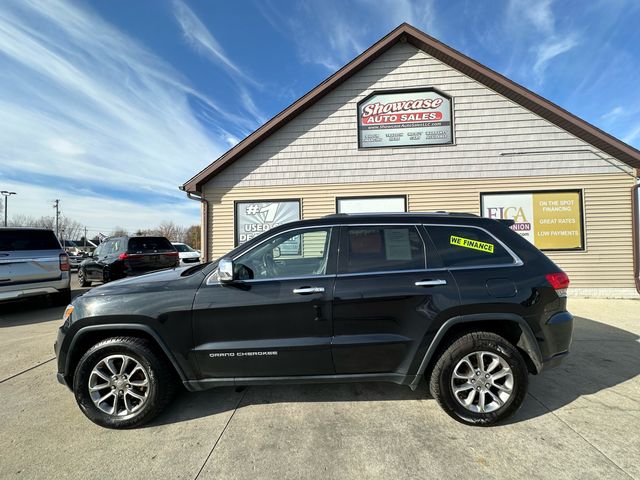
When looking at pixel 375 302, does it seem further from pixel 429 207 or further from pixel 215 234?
pixel 215 234

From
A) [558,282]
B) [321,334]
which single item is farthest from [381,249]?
[558,282]

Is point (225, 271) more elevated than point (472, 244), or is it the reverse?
point (472, 244)

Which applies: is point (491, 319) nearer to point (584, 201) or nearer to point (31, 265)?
point (584, 201)

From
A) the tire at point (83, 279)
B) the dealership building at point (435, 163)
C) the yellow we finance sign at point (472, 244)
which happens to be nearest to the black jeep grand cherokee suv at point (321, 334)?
the yellow we finance sign at point (472, 244)

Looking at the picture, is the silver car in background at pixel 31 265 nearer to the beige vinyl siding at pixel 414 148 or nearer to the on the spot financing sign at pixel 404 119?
the beige vinyl siding at pixel 414 148

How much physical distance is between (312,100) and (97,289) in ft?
22.6

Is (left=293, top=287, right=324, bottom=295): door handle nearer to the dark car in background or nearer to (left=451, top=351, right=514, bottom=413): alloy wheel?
(left=451, top=351, right=514, bottom=413): alloy wheel

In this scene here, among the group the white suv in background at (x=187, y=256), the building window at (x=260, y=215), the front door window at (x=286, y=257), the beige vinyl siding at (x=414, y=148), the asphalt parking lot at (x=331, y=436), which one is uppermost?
the beige vinyl siding at (x=414, y=148)

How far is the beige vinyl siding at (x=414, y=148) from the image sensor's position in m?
7.57

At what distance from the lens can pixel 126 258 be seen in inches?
340

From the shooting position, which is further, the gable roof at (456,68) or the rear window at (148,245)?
the rear window at (148,245)

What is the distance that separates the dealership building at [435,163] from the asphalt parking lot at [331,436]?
5.04m

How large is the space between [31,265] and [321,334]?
23.4ft

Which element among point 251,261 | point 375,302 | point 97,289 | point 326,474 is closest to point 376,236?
point 375,302
